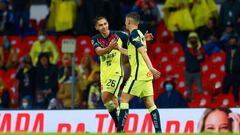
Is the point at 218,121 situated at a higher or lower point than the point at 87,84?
lower

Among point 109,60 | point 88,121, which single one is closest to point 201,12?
point 88,121

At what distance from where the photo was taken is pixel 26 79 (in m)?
24.2

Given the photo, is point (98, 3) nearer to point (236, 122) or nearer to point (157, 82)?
point (157, 82)

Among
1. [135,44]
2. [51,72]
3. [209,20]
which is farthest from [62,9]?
[135,44]

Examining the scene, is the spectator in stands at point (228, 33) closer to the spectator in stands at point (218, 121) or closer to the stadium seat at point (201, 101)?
the stadium seat at point (201, 101)

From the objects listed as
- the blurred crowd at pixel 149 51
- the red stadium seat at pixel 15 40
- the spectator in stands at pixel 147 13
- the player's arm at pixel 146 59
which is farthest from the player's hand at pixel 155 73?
the red stadium seat at pixel 15 40

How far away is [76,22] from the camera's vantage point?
25.3 m

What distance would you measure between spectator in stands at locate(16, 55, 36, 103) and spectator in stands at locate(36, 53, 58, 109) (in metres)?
0.15

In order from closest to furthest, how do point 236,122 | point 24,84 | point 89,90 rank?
point 236,122 → point 89,90 → point 24,84

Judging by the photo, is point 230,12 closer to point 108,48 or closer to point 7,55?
point 7,55

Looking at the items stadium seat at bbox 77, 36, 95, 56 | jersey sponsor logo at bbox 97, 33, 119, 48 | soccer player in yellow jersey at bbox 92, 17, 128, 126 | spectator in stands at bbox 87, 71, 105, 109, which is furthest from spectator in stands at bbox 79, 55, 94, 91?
jersey sponsor logo at bbox 97, 33, 119, 48

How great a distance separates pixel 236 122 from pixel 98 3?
7.25 m

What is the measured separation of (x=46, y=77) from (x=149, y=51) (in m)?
2.62

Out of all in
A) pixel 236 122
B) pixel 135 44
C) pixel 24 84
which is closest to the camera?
pixel 135 44
